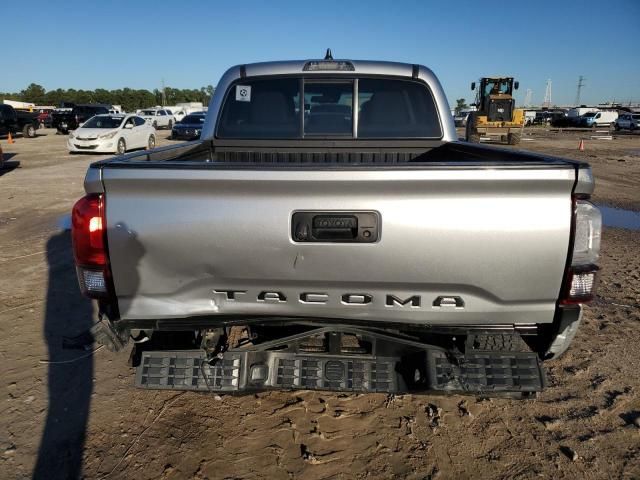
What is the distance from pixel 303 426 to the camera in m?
2.83

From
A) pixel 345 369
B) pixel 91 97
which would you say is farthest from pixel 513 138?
pixel 91 97

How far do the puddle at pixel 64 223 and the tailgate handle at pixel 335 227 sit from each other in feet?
22.3

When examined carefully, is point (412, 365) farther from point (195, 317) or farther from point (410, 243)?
point (195, 317)

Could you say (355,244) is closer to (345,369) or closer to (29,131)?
(345,369)

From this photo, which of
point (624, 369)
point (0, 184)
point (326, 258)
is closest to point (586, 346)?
point (624, 369)

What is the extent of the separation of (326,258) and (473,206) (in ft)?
2.30

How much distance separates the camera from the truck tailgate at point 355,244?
2.05 meters

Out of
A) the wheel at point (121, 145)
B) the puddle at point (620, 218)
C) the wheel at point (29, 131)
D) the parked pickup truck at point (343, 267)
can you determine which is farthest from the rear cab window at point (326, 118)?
the wheel at point (29, 131)

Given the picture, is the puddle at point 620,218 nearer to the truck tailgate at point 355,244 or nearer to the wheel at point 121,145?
the truck tailgate at point 355,244

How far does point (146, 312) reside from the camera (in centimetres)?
227

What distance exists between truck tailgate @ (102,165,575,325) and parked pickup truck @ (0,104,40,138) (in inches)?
1155

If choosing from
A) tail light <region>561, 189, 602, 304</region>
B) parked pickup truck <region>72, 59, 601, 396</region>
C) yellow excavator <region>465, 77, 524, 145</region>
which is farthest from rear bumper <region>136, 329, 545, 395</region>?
yellow excavator <region>465, 77, 524, 145</region>

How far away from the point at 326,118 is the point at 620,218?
747cm

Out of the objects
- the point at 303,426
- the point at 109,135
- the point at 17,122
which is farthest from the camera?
the point at 17,122
